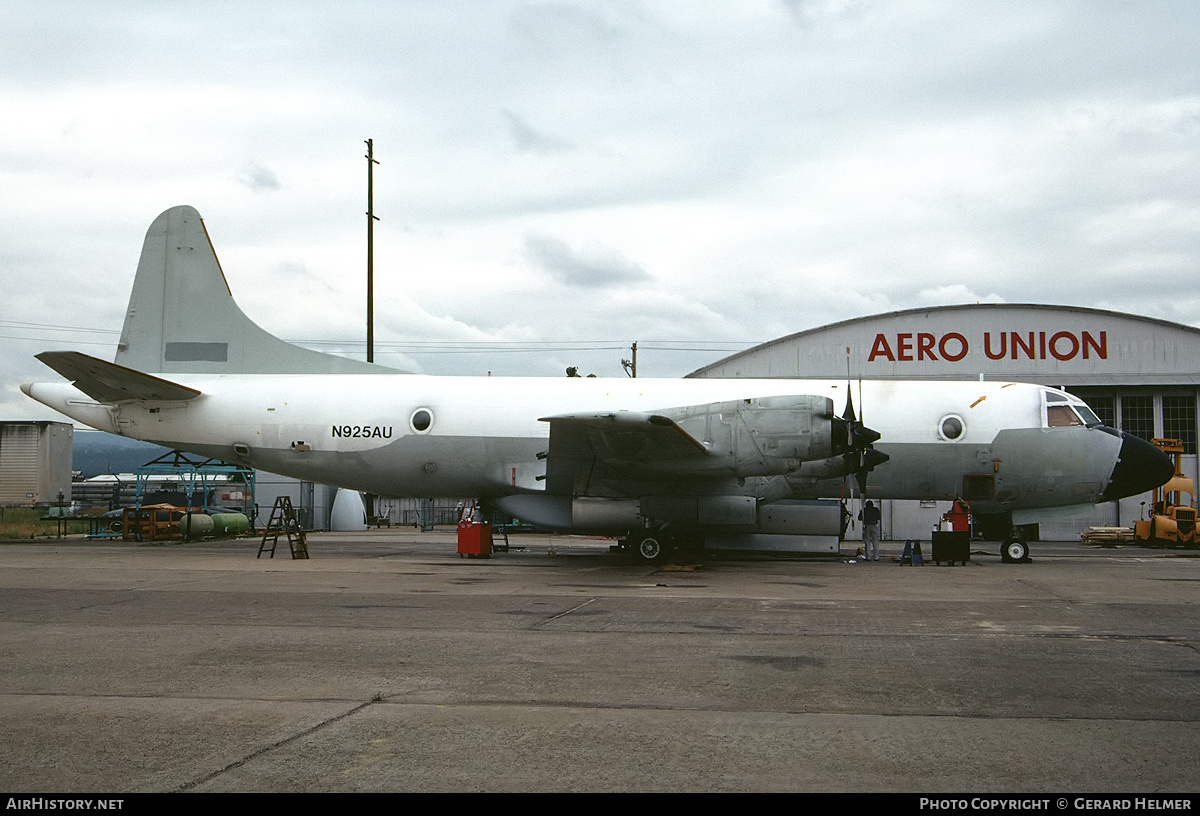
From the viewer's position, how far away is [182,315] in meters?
21.5

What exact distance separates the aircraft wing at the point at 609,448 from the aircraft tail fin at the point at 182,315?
24.3ft

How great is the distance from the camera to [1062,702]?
21.6 ft

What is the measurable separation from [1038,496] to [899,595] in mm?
8133

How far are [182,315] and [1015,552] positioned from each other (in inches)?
766

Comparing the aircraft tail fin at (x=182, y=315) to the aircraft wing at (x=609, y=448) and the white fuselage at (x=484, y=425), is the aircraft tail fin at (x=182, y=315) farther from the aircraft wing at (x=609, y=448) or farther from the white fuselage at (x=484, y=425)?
the aircraft wing at (x=609, y=448)

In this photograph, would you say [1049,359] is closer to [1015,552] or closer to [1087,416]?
[1087,416]

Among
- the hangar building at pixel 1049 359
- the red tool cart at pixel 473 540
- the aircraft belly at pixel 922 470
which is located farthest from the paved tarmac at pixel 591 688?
the hangar building at pixel 1049 359

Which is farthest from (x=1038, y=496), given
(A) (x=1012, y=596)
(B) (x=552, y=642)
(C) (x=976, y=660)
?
(B) (x=552, y=642)

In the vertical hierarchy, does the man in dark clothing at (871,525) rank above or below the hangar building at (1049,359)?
below

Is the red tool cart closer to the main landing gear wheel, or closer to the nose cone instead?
the main landing gear wheel

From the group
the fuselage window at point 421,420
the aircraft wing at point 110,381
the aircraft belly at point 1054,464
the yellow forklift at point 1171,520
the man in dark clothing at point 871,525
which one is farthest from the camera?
the yellow forklift at point 1171,520

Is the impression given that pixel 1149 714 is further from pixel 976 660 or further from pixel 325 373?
pixel 325 373

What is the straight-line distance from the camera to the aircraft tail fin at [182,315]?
2150cm

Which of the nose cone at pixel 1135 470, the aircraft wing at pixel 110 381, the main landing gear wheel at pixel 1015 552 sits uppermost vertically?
the aircraft wing at pixel 110 381
